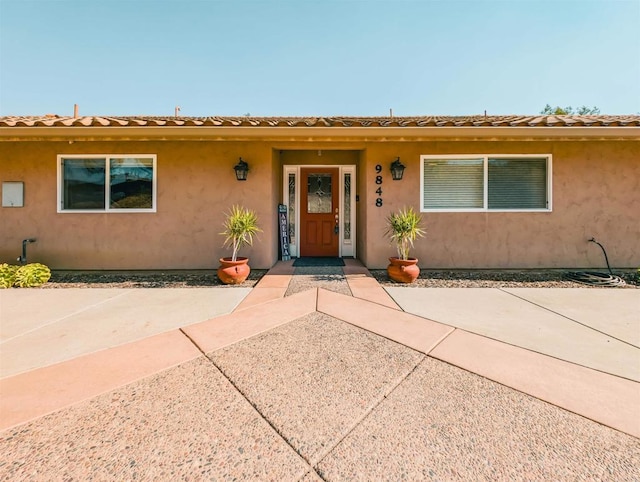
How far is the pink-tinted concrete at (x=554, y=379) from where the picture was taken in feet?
5.87

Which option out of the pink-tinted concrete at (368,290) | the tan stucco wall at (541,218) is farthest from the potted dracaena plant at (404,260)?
the tan stucco wall at (541,218)

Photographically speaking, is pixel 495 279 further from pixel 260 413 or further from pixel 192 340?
pixel 192 340

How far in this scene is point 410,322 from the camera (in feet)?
10.5

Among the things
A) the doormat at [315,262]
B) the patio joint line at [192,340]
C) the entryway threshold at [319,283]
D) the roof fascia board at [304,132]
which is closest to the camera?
the patio joint line at [192,340]

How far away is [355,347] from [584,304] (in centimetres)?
357

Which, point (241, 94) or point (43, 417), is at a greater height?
point (241, 94)

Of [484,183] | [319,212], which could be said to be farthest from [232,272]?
[484,183]

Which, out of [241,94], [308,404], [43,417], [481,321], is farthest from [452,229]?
[241,94]

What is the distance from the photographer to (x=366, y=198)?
6047 millimetres

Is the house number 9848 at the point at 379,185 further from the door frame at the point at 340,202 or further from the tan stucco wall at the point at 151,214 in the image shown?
the tan stucco wall at the point at 151,214

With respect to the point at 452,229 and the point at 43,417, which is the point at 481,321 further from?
the point at 43,417

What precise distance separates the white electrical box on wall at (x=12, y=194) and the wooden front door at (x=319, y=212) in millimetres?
5882

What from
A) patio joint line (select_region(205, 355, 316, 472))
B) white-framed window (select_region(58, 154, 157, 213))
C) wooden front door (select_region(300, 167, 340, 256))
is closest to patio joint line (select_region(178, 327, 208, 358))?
patio joint line (select_region(205, 355, 316, 472))

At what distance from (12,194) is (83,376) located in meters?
5.99
